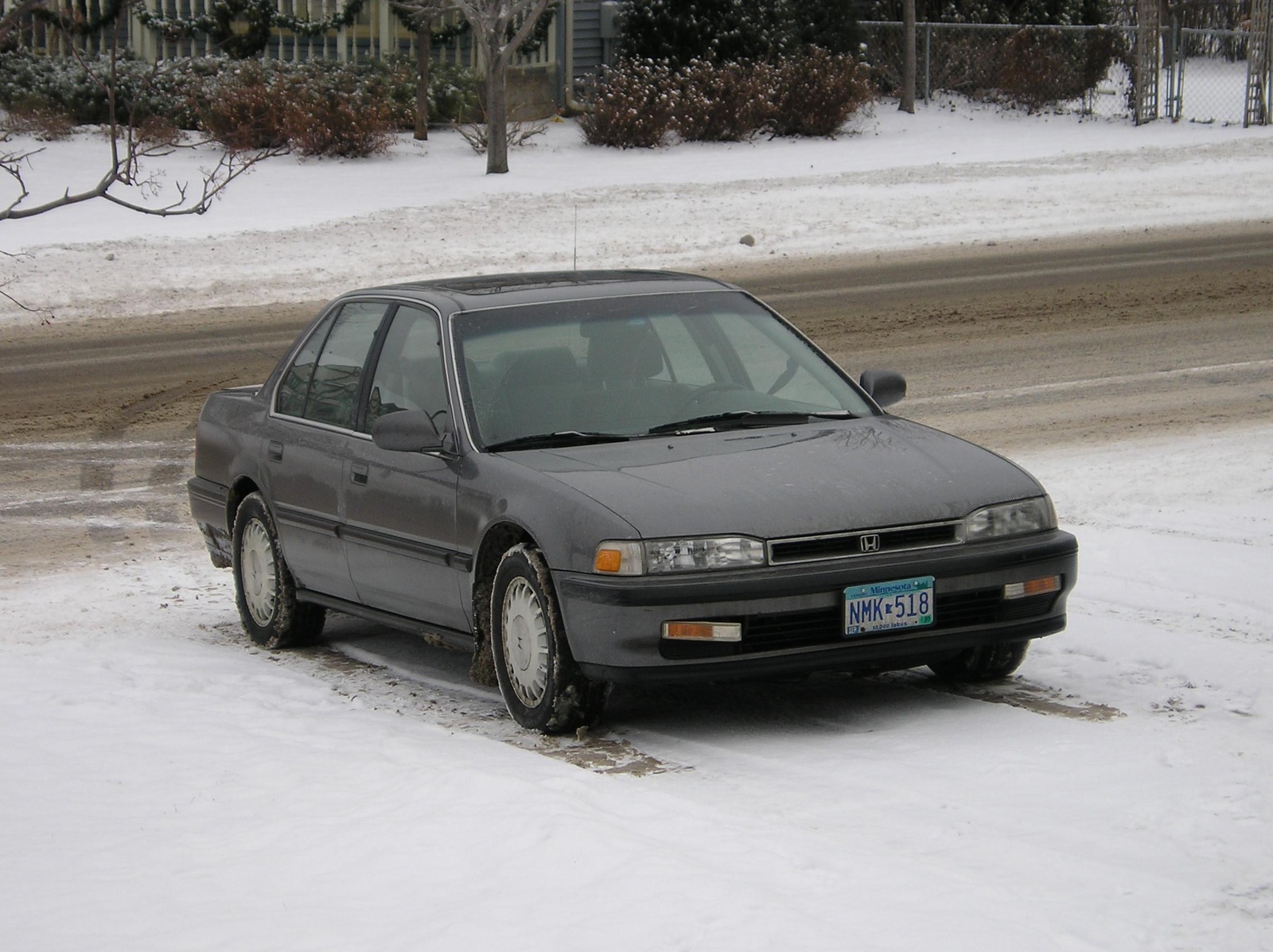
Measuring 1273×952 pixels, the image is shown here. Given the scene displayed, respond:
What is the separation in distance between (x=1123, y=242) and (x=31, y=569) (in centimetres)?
1563

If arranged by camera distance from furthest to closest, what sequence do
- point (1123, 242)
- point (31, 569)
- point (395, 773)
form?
point (1123, 242)
point (31, 569)
point (395, 773)

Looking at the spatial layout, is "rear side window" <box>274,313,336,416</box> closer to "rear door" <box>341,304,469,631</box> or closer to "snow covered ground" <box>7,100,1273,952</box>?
"rear door" <box>341,304,469,631</box>

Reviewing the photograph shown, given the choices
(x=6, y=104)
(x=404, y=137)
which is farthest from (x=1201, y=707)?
(x=6, y=104)

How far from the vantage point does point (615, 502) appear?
609 cm

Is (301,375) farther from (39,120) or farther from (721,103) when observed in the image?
(721,103)

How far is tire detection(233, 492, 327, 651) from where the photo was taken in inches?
319

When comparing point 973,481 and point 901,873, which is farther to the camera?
point 973,481

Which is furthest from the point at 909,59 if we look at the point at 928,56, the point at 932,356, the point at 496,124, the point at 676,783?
the point at 676,783

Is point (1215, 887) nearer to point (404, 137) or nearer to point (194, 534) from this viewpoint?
point (194, 534)

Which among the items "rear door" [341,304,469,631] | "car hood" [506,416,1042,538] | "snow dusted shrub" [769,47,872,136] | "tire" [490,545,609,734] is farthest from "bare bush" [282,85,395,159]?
"tire" [490,545,609,734]

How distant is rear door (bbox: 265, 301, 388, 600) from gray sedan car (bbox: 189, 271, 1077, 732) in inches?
0.6

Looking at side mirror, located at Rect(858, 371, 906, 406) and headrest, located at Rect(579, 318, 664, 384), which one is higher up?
headrest, located at Rect(579, 318, 664, 384)

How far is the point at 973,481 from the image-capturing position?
21.0 feet

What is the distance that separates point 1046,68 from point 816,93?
5302 mm
